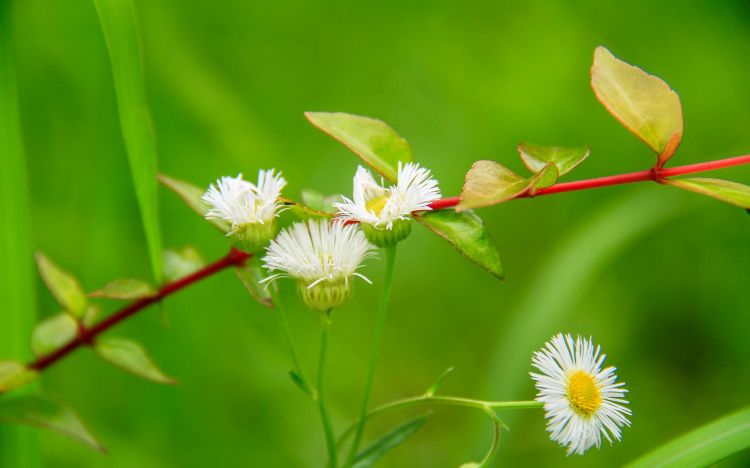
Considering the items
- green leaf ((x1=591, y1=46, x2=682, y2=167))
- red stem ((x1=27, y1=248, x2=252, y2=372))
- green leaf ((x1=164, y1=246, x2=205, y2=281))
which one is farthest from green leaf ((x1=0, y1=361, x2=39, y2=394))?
green leaf ((x1=591, y1=46, x2=682, y2=167))

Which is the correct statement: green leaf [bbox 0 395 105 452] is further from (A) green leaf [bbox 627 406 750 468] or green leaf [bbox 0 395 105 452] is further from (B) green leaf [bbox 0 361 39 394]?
(A) green leaf [bbox 627 406 750 468]

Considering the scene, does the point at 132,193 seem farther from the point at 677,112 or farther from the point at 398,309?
the point at 677,112

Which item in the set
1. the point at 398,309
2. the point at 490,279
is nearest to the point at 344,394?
the point at 398,309

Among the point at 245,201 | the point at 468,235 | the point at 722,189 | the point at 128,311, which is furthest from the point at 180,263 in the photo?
the point at 722,189

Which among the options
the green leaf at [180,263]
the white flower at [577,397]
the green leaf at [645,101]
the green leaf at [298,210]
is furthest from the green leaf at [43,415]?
the green leaf at [645,101]

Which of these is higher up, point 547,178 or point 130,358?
point 547,178

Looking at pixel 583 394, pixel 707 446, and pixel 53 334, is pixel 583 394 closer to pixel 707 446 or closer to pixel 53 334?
pixel 707 446

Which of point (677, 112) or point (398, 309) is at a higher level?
point (677, 112)
